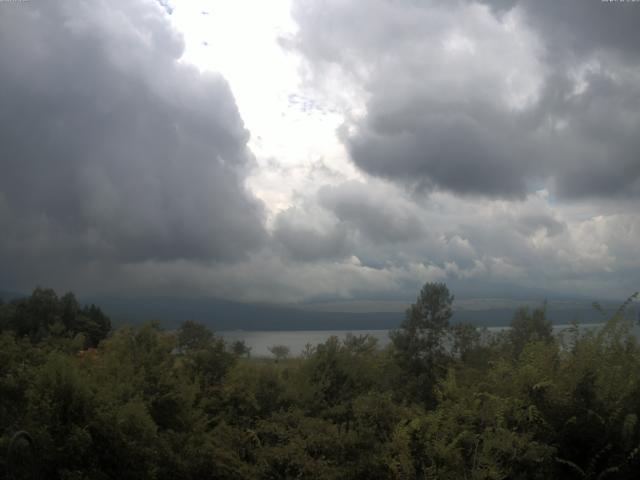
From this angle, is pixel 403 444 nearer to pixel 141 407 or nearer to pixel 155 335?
pixel 141 407

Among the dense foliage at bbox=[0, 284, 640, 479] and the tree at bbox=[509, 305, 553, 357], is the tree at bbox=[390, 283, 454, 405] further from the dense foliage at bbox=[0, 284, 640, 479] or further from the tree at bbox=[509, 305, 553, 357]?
the dense foliage at bbox=[0, 284, 640, 479]

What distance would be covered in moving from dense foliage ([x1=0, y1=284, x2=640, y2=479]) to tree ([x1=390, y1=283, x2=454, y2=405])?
7.17m

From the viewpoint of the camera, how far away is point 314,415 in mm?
10172

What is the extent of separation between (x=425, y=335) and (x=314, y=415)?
9982 millimetres

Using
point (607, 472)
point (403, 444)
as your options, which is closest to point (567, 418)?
point (607, 472)

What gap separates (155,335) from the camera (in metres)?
11.0

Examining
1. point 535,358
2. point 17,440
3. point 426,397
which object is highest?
point 535,358

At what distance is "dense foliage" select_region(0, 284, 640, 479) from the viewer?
706 cm

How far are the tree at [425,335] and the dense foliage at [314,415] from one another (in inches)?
282

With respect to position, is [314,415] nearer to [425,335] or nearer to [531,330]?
[531,330]

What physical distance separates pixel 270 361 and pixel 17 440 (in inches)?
265

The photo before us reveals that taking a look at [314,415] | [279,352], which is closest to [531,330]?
[279,352]

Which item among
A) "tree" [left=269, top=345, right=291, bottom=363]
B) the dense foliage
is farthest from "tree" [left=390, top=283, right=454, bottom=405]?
the dense foliage

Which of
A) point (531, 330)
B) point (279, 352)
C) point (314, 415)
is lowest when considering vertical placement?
point (314, 415)
